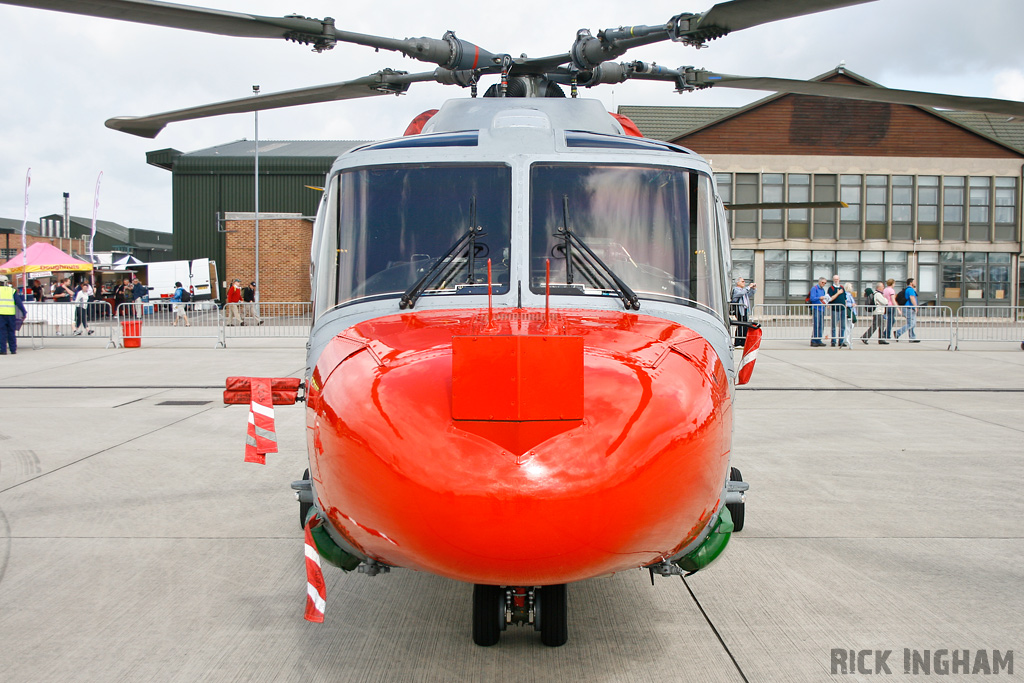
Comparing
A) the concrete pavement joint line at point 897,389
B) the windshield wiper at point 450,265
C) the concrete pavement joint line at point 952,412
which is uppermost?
the windshield wiper at point 450,265

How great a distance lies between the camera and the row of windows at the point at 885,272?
32.6 m

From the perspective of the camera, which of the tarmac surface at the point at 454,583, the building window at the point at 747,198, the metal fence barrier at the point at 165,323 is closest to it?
the tarmac surface at the point at 454,583

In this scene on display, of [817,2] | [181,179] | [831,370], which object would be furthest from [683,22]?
[181,179]

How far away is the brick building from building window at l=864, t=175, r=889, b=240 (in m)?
0.04

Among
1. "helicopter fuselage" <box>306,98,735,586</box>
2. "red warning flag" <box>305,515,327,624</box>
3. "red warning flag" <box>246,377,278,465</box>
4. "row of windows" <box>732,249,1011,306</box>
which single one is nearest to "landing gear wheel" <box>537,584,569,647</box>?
"helicopter fuselage" <box>306,98,735,586</box>

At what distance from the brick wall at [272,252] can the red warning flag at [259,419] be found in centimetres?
3231

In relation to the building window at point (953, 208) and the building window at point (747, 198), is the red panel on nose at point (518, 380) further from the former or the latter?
the building window at point (953, 208)

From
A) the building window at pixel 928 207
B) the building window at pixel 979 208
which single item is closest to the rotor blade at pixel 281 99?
the building window at pixel 928 207

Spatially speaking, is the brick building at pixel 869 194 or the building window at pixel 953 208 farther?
the building window at pixel 953 208

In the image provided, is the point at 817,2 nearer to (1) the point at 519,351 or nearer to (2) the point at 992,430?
(1) the point at 519,351

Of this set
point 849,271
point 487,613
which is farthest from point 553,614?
point 849,271

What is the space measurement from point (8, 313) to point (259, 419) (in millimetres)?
15569

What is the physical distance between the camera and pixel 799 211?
32188 mm

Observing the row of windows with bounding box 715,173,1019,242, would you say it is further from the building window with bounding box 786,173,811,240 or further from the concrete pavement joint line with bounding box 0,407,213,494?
the concrete pavement joint line with bounding box 0,407,213,494
